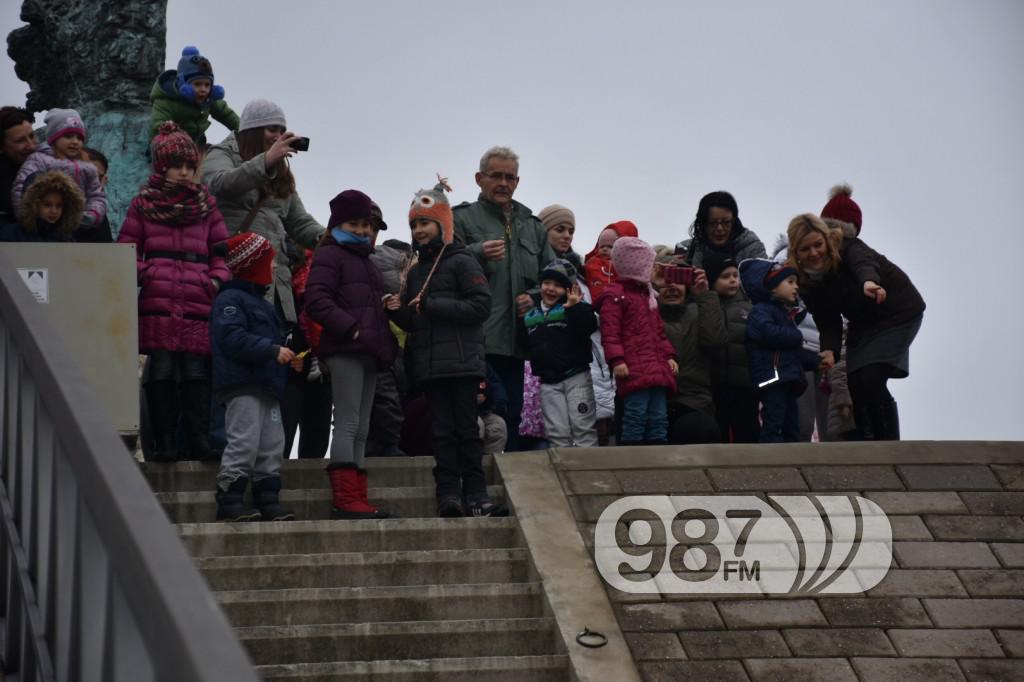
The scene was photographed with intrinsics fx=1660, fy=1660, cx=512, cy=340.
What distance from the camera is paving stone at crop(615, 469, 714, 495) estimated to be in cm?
883

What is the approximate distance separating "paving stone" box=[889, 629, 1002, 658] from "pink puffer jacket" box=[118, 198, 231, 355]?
4155 millimetres

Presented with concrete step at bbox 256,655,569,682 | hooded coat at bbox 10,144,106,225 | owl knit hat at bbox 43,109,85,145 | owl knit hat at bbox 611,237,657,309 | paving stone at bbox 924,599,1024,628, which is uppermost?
owl knit hat at bbox 43,109,85,145

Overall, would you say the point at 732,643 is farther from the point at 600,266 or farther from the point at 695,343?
the point at 600,266

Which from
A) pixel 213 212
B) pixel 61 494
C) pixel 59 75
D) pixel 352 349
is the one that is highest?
pixel 59 75

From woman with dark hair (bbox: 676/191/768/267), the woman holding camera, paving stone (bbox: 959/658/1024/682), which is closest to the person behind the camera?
paving stone (bbox: 959/658/1024/682)

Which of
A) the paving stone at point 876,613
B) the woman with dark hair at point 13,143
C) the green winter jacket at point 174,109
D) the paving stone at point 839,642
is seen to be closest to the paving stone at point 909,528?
the paving stone at point 876,613

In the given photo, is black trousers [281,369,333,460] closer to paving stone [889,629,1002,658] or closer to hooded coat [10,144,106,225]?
hooded coat [10,144,106,225]

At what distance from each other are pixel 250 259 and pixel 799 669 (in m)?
3.69

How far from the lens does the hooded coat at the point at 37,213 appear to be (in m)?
9.34

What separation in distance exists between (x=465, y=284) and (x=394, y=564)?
1903mm

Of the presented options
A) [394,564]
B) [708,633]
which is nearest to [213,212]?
[394,564]

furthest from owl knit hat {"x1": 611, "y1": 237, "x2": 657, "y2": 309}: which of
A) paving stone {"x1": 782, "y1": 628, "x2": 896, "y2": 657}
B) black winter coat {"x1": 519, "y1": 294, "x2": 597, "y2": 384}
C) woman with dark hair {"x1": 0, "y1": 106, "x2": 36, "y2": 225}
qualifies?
woman with dark hair {"x1": 0, "y1": 106, "x2": 36, "y2": 225}

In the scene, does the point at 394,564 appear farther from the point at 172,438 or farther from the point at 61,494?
the point at 61,494

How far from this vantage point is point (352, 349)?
9008 millimetres
